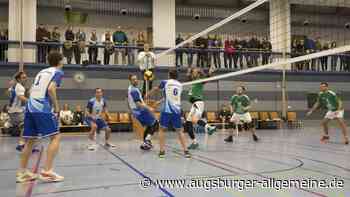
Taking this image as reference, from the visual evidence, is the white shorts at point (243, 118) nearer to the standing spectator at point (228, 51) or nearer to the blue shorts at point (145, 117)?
the blue shorts at point (145, 117)

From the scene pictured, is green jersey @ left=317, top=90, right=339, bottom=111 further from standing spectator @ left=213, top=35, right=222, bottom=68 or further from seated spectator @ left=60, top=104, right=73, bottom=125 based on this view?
seated spectator @ left=60, top=104, right=73, bottom=125

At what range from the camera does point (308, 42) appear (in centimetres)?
1989

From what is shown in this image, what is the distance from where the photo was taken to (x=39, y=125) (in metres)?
4.84

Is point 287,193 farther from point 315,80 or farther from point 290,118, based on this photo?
point 315,80

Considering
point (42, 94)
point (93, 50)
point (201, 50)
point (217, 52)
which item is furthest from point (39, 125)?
point (217, 52)

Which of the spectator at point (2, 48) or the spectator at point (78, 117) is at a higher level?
the spectator at point (2, 48)

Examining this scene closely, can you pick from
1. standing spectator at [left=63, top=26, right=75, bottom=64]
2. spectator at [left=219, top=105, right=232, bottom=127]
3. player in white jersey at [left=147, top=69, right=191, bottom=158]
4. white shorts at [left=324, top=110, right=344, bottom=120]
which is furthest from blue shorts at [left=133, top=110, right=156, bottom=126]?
standing spectator at [left=63, top=26, right=75, bottom=64]

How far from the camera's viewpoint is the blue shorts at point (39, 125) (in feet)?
15.9

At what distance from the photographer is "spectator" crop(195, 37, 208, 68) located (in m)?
19.0

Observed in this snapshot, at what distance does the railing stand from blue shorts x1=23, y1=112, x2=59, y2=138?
500 inches

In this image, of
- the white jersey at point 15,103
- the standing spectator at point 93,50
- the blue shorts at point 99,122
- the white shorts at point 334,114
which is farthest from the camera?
the standing spectator at point 93,50

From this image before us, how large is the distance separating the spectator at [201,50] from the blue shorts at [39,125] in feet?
47.9

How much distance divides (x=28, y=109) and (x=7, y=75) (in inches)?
535

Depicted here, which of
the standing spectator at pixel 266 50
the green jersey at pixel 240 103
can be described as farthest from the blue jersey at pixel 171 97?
the standing spectator at pixel 266 50
